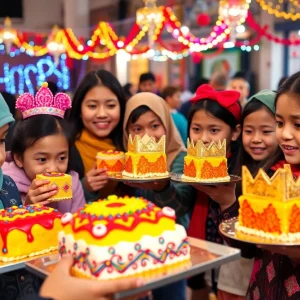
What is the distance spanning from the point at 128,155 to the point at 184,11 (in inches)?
410

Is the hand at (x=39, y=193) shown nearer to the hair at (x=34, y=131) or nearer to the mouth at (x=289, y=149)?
the hair at (x=34, y=131)

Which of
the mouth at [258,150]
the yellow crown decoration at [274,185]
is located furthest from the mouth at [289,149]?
the mouth at [258,150]

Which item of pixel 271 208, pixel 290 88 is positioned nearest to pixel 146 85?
pixel 290 88

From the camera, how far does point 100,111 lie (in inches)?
110

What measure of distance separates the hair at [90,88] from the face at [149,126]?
11 cm

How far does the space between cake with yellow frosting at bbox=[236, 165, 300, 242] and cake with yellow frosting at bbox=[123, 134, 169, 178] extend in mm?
971

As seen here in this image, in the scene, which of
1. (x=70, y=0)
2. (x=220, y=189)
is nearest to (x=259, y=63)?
(x=70, y=0)

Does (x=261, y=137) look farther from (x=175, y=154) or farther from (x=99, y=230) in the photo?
(x=99, y=230)

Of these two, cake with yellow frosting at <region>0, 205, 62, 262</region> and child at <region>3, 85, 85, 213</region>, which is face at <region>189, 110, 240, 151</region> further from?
cake with yellow frosting at <region>0, 205, 62, 262</region>

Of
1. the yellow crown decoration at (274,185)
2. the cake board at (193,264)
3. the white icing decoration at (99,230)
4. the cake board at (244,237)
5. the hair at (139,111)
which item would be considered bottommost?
the cake board at (193,264)

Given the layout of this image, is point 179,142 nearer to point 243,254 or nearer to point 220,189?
point 220,189

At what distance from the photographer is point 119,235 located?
1.37m

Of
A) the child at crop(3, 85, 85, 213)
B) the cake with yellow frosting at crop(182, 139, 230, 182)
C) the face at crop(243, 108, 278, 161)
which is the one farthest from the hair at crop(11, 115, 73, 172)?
the face at crop(243, 108, 278, 161)

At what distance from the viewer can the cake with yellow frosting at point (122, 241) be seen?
134 centimetres
